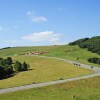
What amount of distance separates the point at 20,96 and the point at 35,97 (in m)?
2.96

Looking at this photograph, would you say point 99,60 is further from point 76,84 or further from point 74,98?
point 74,98

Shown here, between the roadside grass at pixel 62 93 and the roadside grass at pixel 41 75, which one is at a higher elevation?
the roadside grass at pixel 41 75

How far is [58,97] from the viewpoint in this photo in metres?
52.0

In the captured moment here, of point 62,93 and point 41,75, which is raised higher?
point 41,75

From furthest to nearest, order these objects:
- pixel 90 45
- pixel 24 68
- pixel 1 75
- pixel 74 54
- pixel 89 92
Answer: pixel 90 45
pixel 74 54
pixel 24 68
pixel 1 75
pixel 89 92

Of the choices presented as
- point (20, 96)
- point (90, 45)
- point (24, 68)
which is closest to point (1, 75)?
point (24, 68)

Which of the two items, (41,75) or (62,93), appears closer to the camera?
(62,93)

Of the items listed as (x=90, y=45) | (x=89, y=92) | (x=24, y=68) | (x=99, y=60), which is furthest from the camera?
(x=90, y=45)

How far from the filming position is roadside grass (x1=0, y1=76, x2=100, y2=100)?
5203 cm

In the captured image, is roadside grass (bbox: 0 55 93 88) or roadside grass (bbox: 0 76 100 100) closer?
roadside grass (bbox: 0 76 100 100)

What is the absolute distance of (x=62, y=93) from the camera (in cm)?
5544

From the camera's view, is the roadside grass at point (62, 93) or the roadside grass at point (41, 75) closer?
the roadside grass at point (62, 93)

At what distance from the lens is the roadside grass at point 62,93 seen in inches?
2048

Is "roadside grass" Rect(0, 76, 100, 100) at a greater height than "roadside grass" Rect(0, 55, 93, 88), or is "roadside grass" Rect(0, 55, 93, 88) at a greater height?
"roadside grass" Rect(0, 55, 93, 88)
